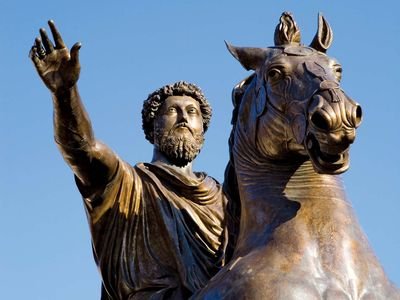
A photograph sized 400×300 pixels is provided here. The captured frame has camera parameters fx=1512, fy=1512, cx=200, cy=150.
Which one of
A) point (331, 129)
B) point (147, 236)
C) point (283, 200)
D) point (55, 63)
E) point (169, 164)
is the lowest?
point (283, 200)

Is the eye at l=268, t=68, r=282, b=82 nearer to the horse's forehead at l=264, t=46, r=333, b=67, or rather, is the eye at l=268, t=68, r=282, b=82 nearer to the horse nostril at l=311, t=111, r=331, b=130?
the horse's forehead at l=264, t=46, r=333, b=67

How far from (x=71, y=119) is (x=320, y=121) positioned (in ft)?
6.27

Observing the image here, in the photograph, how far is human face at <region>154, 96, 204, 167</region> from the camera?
420 inches

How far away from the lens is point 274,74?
9.11 meters

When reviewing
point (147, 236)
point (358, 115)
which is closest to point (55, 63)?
point (147, 236)

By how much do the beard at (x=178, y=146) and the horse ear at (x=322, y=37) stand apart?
1.50 meters

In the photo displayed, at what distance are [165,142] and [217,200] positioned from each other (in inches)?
21.9

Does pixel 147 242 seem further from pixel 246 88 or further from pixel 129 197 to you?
pixel 246 88

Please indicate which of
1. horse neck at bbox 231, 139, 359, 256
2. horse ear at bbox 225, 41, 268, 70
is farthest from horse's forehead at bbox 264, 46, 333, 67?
horse neck at bbox 231, 139, 359, 256

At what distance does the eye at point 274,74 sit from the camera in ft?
29.8

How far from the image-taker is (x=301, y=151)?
8883 mm

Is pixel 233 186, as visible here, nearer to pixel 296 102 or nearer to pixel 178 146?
pixel 296 102

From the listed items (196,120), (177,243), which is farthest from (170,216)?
(196,120)

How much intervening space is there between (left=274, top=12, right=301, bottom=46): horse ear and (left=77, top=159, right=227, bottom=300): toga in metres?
1.31
